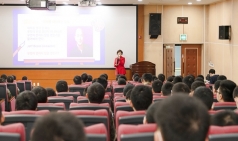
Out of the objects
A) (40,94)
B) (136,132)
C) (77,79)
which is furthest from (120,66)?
(136,132)

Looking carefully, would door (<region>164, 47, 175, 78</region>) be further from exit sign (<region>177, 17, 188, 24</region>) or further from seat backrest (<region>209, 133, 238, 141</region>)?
seat backrest (<region>209, 133, 238, 141</region>)

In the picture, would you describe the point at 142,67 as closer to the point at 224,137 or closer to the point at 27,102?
the point at 27,102

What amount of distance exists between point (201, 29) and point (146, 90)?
38.3ft

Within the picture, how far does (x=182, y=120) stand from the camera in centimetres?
149

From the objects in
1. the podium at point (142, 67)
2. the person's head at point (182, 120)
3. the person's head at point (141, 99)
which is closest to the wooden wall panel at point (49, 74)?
the podium at point (142, 67)

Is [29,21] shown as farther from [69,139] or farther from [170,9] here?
[69,139]

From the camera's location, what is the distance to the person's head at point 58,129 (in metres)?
1.40

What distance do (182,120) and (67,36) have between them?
529 inches

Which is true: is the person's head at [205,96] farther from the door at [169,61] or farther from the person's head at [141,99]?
the door at [169,61]

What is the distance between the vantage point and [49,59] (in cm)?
1473

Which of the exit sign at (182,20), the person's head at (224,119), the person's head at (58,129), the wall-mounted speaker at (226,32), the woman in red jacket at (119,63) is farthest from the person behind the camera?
the exit sign at (182,20)

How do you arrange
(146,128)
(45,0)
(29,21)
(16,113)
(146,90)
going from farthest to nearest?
(29,21) → (45,0) → (146,90) → (16,113) → (146,128)

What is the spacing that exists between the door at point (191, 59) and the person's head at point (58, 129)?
14366 mm

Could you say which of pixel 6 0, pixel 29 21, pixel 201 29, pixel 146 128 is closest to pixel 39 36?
pixel 29 21
